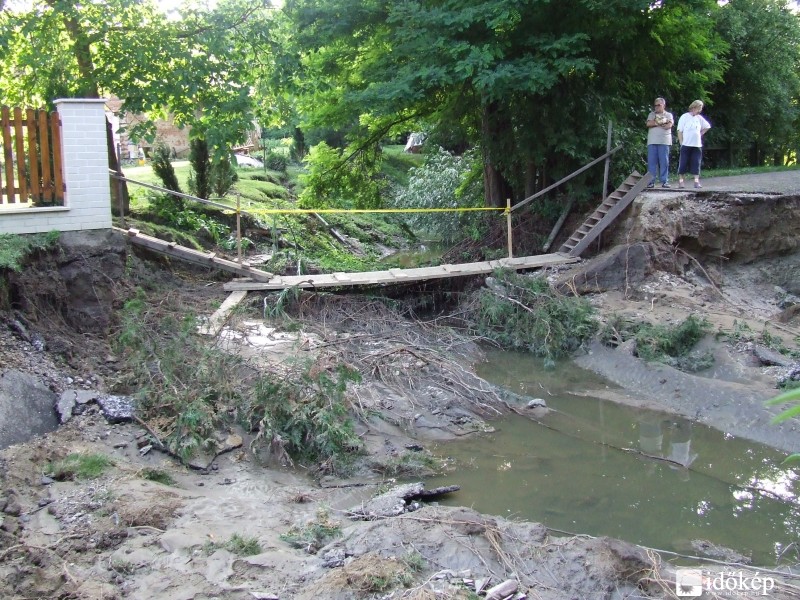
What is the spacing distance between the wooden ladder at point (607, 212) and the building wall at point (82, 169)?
8.52 meters

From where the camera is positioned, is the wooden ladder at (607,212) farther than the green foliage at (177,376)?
Yes

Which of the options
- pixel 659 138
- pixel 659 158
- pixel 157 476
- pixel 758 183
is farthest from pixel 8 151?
pixel 758 183

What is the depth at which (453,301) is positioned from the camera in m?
14.1

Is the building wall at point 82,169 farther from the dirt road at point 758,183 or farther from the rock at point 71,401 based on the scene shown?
the dirt road at point 758,183

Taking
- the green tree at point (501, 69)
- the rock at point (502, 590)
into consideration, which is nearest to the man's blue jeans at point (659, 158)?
the green tree at point (501, 69)

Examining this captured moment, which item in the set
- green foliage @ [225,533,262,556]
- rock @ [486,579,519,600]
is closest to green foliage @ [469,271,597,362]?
rock @ [486,579,519,600]

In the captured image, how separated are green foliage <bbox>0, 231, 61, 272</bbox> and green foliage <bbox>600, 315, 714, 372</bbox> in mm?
8275

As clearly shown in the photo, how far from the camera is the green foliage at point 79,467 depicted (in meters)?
6.51

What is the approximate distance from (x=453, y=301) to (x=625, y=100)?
17.8 feet

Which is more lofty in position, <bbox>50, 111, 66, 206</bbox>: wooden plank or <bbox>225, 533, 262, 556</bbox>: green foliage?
<bbox>50, 111, 66, 206</bbox>: wooden plank

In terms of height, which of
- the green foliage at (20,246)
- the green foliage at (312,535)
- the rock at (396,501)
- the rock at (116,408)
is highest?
the green foliage at (20,246)

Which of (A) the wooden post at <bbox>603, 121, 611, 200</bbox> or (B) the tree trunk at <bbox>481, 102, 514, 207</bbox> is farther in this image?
(B) the tree trunk at <bbox>481, 102, 514, 207</bbox>

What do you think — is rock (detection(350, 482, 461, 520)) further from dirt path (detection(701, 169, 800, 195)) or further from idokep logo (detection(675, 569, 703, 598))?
dirt path (detection(701, 169, 800, 195))

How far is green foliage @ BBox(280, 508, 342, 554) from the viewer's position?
18.8 feet
